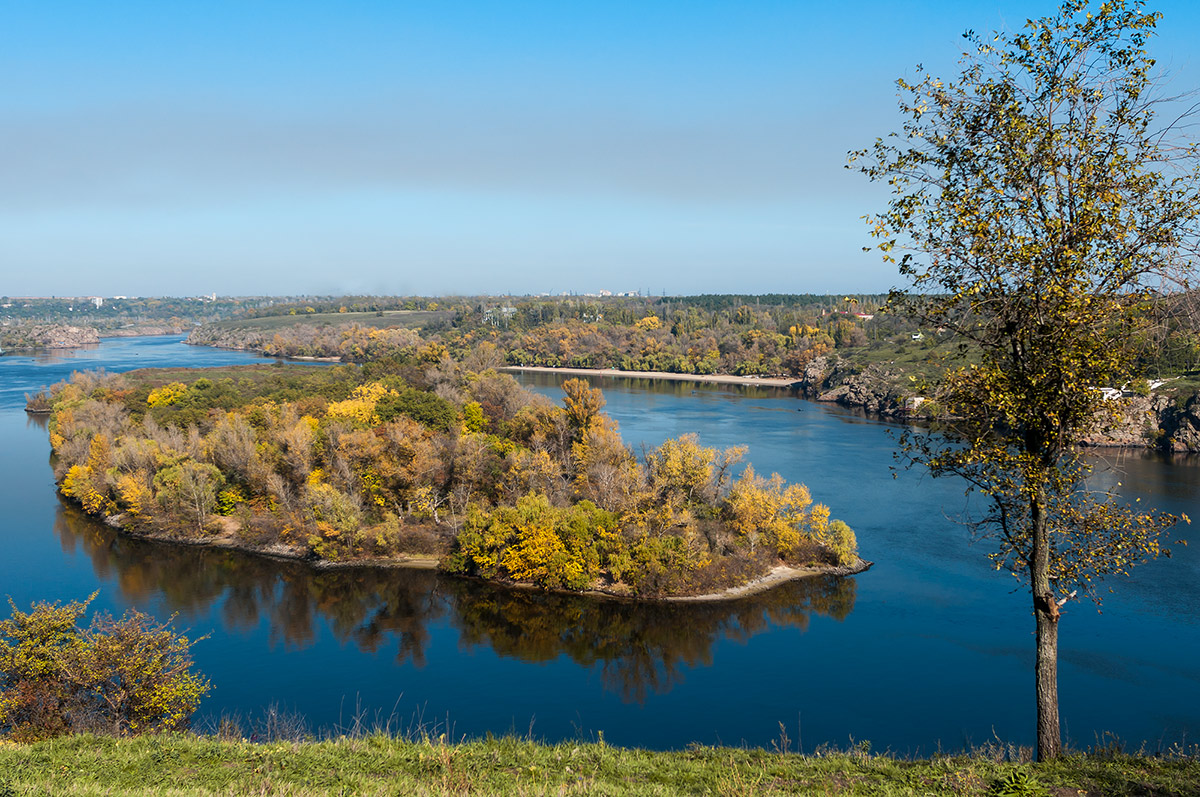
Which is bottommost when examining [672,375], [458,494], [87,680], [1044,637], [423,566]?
[423,566]

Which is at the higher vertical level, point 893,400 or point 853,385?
point 893,400

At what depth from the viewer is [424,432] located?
49469 millimetres

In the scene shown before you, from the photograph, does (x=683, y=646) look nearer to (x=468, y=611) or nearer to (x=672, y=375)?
(x=468, y=611)

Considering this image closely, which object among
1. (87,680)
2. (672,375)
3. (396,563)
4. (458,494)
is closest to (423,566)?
(396,563)

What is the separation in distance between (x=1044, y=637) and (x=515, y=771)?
741 cm

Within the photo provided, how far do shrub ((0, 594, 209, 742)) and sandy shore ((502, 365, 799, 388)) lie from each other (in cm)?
10191

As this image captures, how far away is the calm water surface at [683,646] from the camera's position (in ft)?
77.6

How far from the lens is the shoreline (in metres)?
33.8

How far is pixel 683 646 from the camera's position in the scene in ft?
95.9

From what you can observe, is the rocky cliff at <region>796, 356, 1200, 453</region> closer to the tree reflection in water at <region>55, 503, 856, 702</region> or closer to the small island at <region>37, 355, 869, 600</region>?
the small island at <region>37, 355, 869, 600</region>

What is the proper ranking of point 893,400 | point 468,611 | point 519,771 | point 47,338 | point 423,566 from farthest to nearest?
1. point 47,338
2. point 893,400
3. point 423,566
4. point 468,611
5. point 519,771

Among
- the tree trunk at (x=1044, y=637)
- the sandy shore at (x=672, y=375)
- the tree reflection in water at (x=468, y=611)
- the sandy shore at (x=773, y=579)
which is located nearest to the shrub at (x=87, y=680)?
the tree reflection in water at (x=468, y=611)

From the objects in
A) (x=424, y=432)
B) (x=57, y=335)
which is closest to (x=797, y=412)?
(x=424, y=432)

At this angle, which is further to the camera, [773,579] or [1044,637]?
[773,579]
